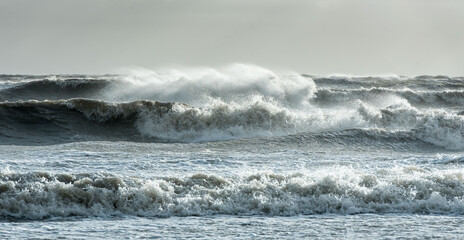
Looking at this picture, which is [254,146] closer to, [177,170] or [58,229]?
[177,170]

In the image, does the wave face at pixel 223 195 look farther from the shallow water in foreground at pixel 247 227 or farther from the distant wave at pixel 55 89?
the distant wave at pixel 55 89

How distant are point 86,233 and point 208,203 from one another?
1.90 meters

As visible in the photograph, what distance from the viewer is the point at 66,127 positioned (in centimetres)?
1780

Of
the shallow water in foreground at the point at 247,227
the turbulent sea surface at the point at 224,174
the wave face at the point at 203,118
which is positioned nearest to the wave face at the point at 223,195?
the turbulent sea surface at the point at 224,174

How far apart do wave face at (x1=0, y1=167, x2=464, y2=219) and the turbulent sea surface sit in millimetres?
15

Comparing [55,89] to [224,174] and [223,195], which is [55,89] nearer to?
[224,174]

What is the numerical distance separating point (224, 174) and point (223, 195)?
1.35 metres

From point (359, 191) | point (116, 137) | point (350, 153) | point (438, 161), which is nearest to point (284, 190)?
point (359, 191)

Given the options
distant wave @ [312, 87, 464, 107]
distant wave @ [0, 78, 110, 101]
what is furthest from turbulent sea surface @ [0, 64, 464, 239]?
distant wave @ [312, 87, 464, 107]

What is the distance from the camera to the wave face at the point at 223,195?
27.1ft

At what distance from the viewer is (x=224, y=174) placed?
10117 mm

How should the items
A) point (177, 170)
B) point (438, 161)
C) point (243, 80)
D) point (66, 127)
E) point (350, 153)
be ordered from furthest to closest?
point (243, 80)
point (66, 127)
point (350, 153)
point (438, 161)
point (177, 170)

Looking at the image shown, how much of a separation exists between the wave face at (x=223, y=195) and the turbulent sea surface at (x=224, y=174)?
2cm

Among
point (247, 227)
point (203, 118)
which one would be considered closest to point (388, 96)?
point (203, 118)
